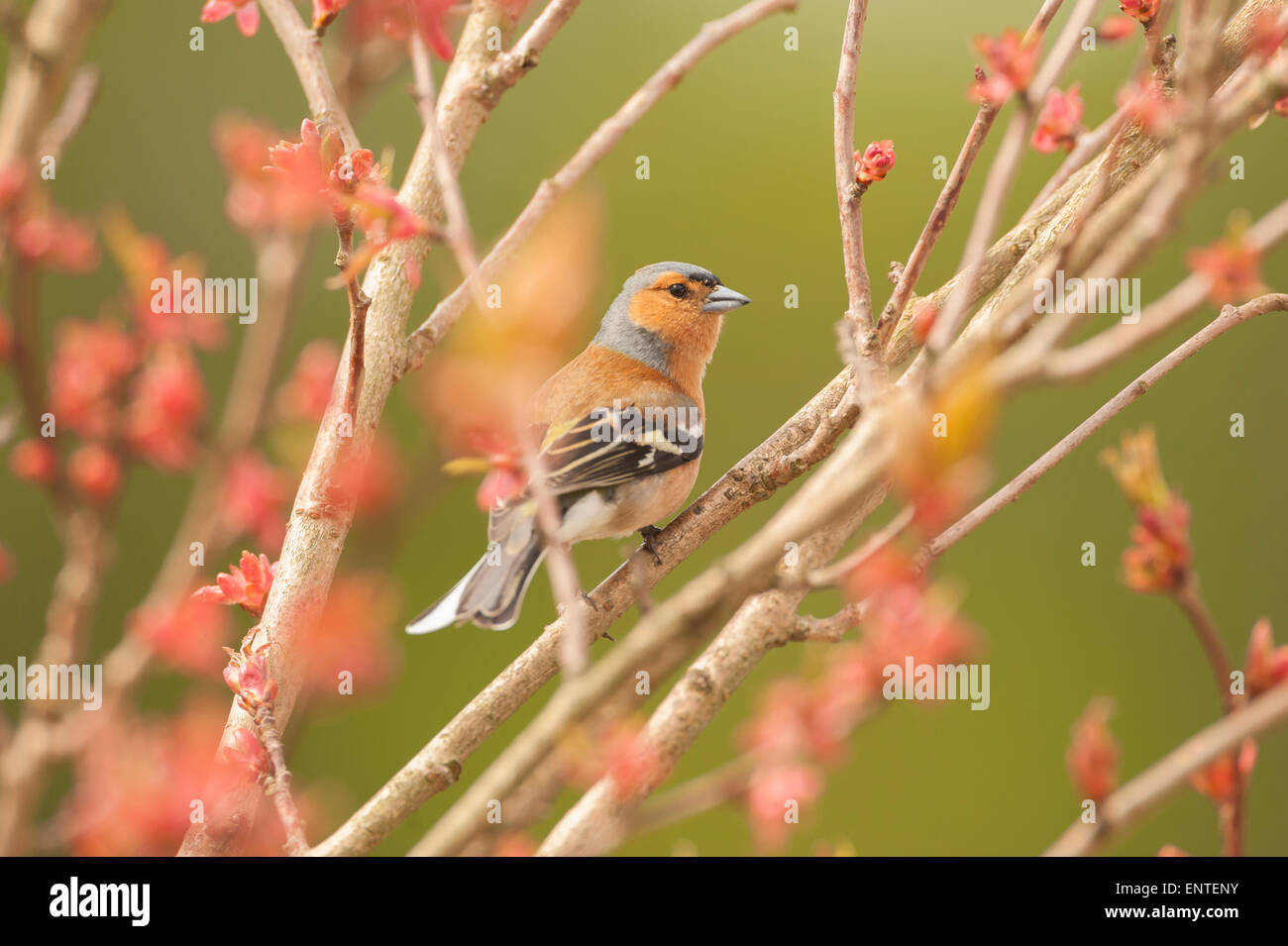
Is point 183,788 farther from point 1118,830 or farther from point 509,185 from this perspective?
point 509,185

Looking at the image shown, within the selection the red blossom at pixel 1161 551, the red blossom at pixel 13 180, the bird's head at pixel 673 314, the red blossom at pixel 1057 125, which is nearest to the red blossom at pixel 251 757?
the red blossom at pixel 13 180

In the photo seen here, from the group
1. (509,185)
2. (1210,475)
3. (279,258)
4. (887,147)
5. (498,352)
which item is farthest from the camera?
(1210,475)

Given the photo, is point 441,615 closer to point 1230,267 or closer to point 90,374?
point 90,374

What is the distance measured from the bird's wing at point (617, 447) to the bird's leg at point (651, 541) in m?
0.10

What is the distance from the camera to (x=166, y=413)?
853mm

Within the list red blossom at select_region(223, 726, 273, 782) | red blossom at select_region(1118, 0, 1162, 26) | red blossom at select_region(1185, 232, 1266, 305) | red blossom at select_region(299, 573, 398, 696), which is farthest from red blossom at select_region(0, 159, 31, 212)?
red blossom at select_region(1118, 0, 1162, 26)

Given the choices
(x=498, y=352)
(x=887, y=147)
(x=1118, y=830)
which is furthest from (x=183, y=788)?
(x=887, y=147)

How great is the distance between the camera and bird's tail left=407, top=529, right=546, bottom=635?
1327 millimetres

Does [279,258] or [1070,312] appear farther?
[279,258]

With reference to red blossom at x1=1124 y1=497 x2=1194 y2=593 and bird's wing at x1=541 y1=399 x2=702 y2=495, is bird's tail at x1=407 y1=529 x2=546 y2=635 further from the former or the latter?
red blossom at x1=1124 y1=497 x2=1194 y2=593

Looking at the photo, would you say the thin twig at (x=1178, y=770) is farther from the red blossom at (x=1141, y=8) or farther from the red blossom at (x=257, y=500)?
the red blossom at (x=1141, y=8)

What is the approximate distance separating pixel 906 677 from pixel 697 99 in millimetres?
2469

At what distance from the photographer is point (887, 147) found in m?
1.10

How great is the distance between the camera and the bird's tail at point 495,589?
1.33 metres
